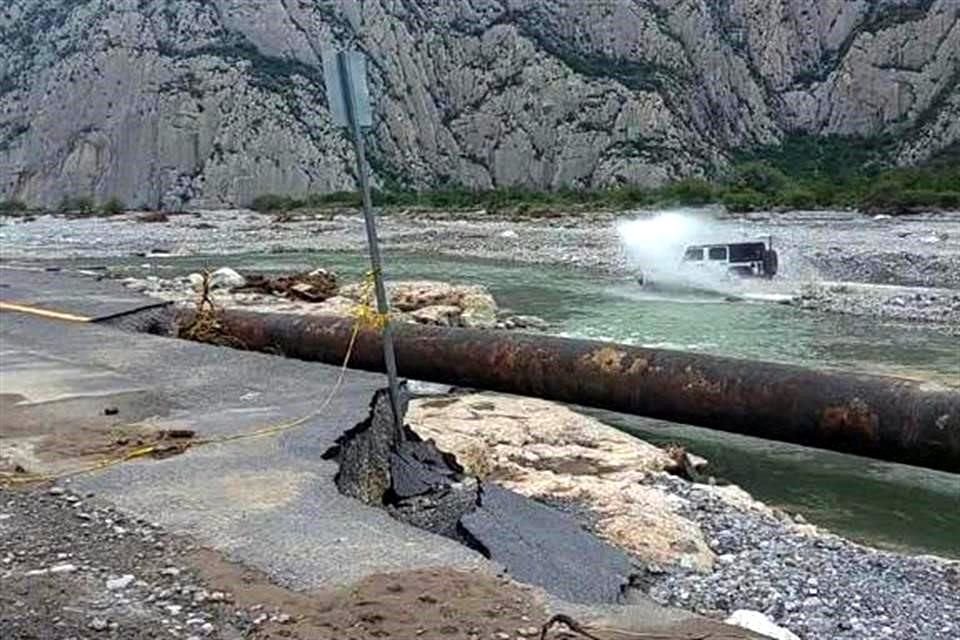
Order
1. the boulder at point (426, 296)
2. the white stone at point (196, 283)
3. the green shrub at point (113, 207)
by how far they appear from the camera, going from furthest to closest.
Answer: the green shrub at point (113, 207) → the white stone at point (196, 283) → the boulder at point (426, 296)

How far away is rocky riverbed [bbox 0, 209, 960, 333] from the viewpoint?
30.0 metres

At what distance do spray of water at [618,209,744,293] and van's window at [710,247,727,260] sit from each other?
1.69 feet

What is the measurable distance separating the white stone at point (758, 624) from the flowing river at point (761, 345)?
4.32 meters

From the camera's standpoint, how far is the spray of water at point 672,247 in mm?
30312

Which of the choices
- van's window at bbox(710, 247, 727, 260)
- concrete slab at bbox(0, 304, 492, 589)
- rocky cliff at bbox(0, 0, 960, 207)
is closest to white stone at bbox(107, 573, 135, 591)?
concrete slab at bbox(0, 304, 492, 589)

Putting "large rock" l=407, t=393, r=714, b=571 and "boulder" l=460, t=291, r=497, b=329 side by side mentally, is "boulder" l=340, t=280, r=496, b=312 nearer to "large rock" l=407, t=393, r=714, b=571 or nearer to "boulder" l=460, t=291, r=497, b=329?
"boulder" l=460, t=291, r=497, b=329

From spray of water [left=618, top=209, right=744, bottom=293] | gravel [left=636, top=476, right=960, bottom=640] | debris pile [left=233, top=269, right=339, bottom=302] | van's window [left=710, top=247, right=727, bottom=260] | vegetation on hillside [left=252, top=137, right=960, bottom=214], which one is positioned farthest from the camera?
vegetation on hillside [left=252, top=137, right=960, bottom=214]

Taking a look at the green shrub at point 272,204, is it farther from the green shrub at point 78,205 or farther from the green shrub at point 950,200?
the green shrub at point 950,200

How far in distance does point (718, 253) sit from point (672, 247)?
23.6 ft

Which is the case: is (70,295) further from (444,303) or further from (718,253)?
(718,253)

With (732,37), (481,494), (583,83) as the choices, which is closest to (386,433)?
(481,494)

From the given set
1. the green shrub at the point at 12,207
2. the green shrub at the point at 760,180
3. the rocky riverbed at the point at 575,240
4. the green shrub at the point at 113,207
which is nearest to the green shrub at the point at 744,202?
the rocky riverbed at the point at 575,240

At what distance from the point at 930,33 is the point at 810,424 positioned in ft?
304

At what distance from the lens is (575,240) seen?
156 ft
